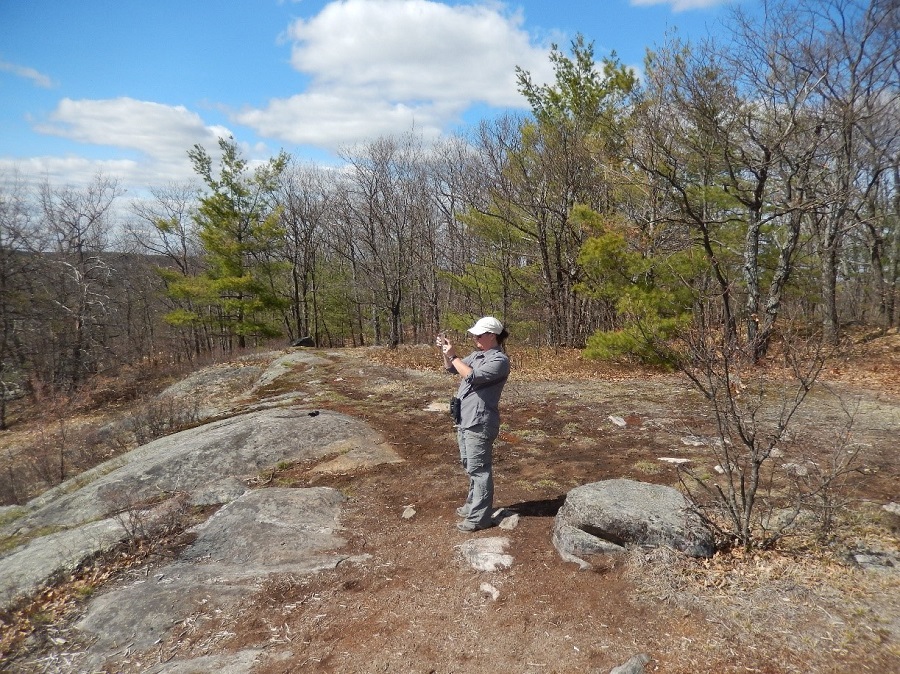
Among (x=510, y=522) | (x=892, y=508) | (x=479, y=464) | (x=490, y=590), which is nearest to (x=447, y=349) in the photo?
(x=479, y=464)

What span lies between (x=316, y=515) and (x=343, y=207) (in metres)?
26.4

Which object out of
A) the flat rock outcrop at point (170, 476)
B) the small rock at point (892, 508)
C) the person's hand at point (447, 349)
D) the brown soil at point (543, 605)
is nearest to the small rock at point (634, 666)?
the brown soil at point (543, 605)

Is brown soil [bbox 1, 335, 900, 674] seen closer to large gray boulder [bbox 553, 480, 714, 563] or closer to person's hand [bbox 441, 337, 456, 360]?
large gray boulder [bbox 553, 480, 714, 563]

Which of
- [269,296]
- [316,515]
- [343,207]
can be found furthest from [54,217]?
[316,515]

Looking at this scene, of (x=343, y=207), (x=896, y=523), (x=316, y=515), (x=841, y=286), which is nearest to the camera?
(x=896, y=523)

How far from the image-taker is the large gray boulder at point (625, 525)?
368cm

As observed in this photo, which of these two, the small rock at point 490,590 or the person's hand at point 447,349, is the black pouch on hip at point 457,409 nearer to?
the person's hand at point 447,349

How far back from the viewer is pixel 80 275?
69.1 feet

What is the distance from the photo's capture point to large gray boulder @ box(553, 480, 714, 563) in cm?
368

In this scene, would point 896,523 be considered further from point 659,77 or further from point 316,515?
point 659,77

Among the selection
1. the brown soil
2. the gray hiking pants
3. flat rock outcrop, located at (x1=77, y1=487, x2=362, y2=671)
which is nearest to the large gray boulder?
the brown soil

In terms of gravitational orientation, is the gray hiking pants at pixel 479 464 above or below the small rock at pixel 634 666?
above

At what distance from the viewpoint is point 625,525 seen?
12.4ft

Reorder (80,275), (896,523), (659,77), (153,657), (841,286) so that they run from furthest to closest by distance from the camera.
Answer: (80,275) < (841,286) < (659,77) < (896,523) < (153,657)
